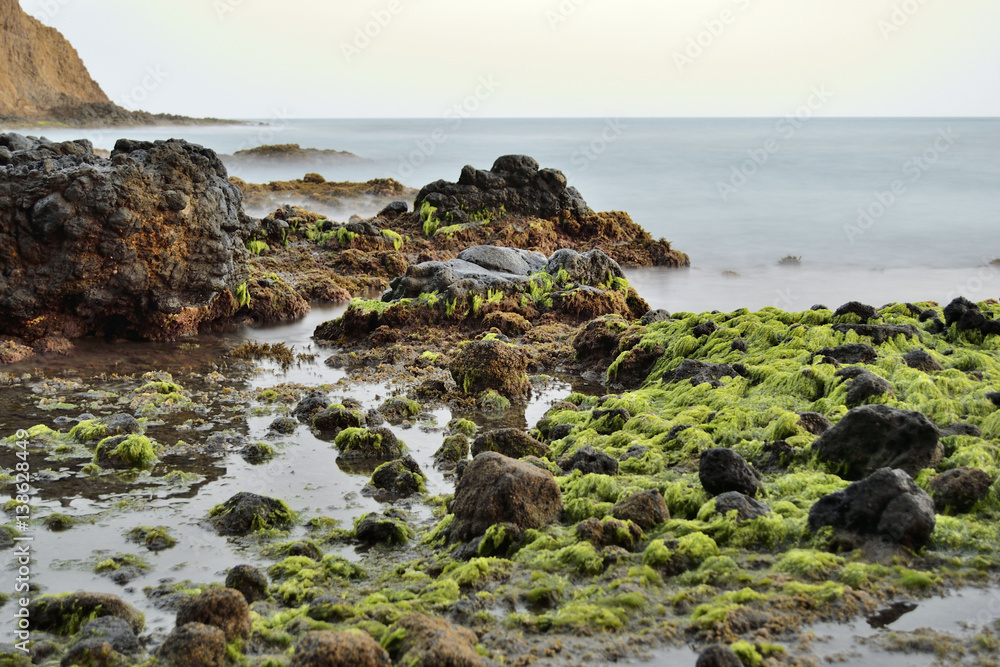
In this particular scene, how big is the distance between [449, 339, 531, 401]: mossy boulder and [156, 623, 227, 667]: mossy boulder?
197 inches

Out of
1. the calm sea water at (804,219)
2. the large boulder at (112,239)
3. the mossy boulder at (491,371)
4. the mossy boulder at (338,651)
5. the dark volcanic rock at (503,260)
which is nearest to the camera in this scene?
the mossy boulder at (338,651)

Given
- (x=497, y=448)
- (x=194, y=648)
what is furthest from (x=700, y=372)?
(x=194, y=648)

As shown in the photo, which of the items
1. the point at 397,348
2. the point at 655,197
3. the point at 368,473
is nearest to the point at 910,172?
the point at 655,197

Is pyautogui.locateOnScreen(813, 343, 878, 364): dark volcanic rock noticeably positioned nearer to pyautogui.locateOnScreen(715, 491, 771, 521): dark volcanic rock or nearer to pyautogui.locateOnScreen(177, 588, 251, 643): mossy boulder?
pyautogui.locateOnScreen(715, 491, 771, 521): dark volcanic rock

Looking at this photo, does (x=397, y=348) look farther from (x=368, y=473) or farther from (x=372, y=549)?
(x=372, y=549)

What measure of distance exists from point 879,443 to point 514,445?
9.03 feet

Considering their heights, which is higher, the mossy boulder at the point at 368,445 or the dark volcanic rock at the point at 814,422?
the dark volcanic rock at the point at 814,422

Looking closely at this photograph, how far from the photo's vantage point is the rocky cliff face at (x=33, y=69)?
261 ft

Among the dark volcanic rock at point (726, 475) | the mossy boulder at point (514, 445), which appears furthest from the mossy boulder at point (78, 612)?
the dark volcanic rock at point (726, 475)

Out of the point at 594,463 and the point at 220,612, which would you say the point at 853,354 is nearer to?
the point at 594,463

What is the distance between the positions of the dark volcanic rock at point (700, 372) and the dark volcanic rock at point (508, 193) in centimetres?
1114

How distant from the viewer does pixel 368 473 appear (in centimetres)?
653

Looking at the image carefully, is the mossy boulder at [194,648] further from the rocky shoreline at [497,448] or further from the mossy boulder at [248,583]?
the mossy boulder at [248,583]

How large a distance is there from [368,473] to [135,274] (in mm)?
5531
